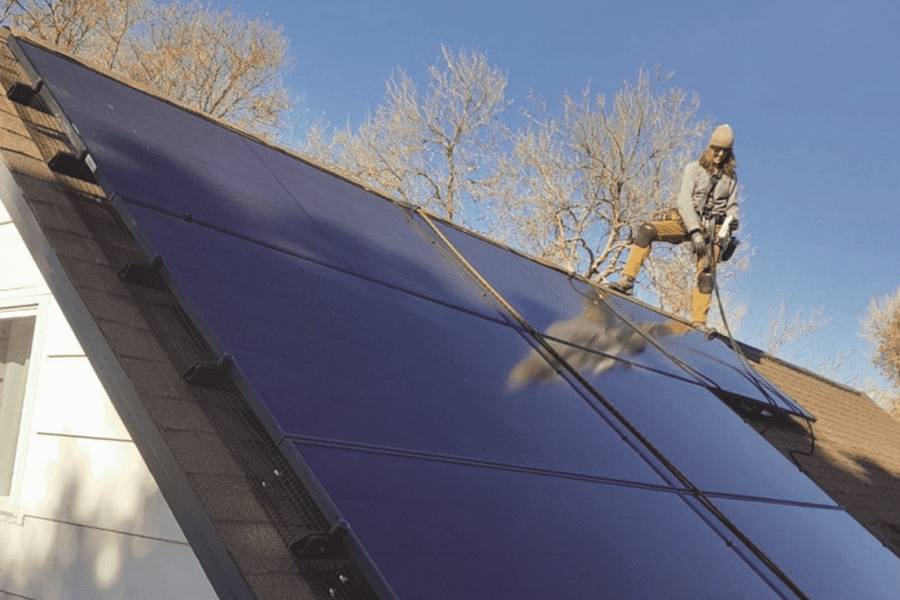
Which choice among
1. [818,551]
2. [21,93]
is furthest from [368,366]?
[818,551]

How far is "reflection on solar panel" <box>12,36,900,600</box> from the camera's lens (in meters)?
2.30

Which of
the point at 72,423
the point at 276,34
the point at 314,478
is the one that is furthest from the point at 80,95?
the point at 276,34

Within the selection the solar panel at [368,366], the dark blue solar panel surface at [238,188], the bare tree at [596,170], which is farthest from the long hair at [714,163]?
the bare tree at [596,170]

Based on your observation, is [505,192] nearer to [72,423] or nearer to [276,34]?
[276,34]

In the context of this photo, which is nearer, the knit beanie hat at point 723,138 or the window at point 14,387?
the window at point 14,387

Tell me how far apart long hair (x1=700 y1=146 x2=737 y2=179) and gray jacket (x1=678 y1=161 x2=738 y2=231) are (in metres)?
0.05

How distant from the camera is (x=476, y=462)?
8.71ft

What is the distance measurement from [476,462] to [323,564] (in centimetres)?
61

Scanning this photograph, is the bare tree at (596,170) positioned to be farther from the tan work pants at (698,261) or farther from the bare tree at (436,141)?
the tan work pants at (698,261)

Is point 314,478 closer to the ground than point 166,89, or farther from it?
closer to the ground

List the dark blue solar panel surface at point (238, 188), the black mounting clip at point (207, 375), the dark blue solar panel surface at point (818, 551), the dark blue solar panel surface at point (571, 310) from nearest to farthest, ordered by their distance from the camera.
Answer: the black mounting clip at point (207, 375) < the dark blue solar panel surface at point (238, 188) < the dark blue solar panel surface at point (818, 551) < the dark blue solar panel surface at point (571, 310)

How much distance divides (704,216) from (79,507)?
6944 mm

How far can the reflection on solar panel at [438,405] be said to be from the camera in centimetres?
230

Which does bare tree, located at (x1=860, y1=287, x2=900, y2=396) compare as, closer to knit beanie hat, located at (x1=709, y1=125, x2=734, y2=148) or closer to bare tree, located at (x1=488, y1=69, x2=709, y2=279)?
bare tree, located at (x1=488, y1=69, x2=709, y2=279)
